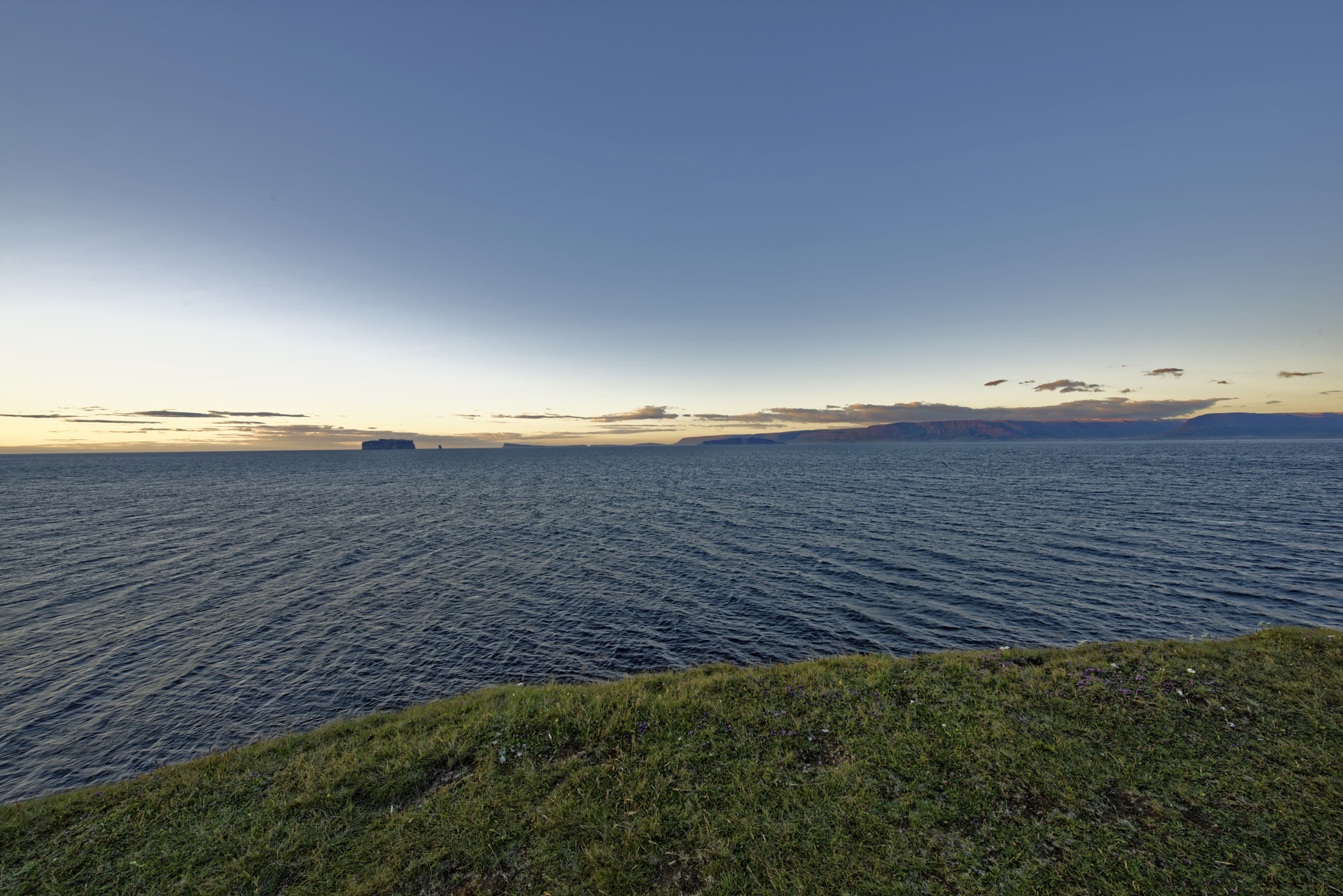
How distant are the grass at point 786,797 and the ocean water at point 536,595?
25.7 ft

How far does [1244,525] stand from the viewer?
46.7 metres

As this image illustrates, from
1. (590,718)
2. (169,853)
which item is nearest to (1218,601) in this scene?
(590,718)

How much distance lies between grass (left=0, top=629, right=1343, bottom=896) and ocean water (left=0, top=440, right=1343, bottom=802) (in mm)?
7832

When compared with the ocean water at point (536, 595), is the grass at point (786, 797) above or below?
above

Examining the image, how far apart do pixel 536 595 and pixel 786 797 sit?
25539 mm

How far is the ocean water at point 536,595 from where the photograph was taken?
837 inches

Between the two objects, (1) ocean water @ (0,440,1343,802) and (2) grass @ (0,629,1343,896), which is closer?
(2) grass @ (0,629,1343,896)

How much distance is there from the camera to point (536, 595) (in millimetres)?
33094

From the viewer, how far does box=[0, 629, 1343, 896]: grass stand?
895 centimetres

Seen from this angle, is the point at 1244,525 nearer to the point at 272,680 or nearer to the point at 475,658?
the point at 475,658

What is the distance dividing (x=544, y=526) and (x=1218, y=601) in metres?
56.6

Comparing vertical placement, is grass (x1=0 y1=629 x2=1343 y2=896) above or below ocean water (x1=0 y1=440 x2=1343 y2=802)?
above

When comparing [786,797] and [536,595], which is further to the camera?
[536,595]

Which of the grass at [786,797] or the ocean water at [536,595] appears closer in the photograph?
the grass at [786,797]
